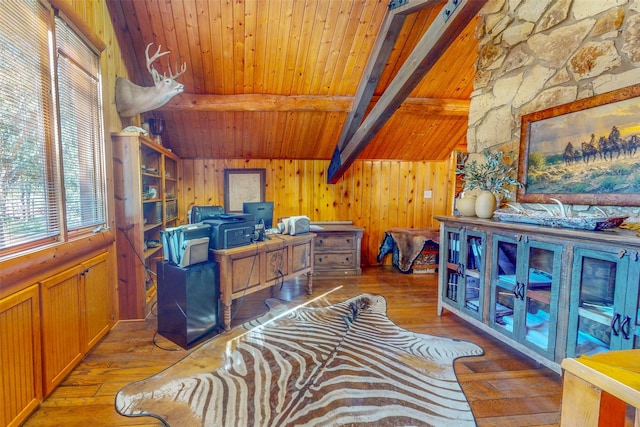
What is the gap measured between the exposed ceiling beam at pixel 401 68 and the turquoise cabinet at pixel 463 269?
139 cm

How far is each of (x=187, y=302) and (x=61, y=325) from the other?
0.71m

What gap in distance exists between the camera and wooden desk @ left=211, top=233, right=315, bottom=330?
2.37 metres

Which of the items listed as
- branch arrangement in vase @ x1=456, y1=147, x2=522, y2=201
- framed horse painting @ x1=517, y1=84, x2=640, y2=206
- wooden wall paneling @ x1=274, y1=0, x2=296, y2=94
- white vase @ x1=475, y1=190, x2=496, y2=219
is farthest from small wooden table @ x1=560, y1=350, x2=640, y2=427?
wooden wall paneling @ x1=274, y1=0, x2=296, y2=94

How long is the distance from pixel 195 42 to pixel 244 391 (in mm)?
3290

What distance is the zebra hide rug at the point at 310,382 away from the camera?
1448mm

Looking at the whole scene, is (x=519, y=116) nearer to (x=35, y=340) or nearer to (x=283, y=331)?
(x=283, y=331)

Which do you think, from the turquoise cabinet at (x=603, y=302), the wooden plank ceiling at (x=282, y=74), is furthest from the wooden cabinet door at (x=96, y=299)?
the turquoise cabinet at (x=603, y=302)

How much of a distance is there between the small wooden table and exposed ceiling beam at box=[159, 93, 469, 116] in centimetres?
342

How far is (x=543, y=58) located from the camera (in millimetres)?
2152

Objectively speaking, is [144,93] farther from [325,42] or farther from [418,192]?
[418,192]

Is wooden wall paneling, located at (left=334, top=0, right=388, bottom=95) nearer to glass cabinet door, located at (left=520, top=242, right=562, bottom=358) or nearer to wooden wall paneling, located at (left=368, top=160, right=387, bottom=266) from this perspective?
wooden wall paneling, located at (left=368, top=160, right=387, bottom=266)

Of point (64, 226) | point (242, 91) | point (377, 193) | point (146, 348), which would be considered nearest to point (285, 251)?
point (146, 348)

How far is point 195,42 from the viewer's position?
2.97 m

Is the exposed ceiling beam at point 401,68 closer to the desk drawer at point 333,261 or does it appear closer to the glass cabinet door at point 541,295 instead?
the desk drawer at point 333,261
